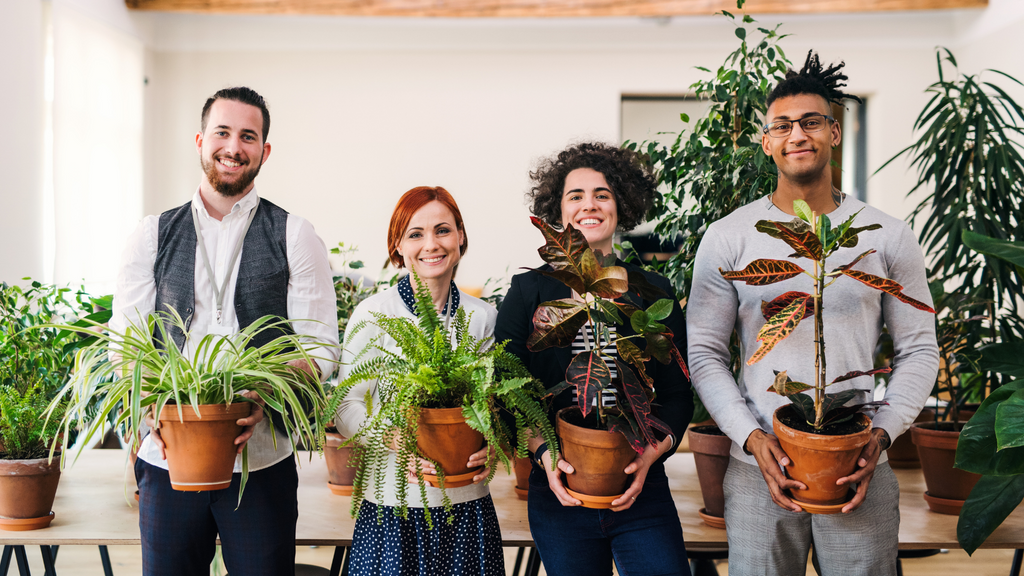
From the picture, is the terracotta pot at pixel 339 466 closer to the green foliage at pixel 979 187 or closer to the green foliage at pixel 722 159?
the green foliage at pixel 722 159

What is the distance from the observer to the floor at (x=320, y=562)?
3.34 metres

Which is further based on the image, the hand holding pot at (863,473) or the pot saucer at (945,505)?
A: the pot saucer at (945,505)

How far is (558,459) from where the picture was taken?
1536 millimetres

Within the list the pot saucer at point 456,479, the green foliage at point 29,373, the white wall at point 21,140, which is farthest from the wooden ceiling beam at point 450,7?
the pot saucer at point 456,479

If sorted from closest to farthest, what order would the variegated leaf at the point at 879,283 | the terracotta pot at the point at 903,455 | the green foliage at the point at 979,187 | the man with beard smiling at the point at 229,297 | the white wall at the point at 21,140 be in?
the variegated leaf at the point at 879,283
the man with beard smiling at the point at 229,297
the green foliage at the point at 979,187
the terracotta pot at the point at 903,455
the white wall at the point at 21,140

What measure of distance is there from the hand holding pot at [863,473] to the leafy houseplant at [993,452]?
0.34 m

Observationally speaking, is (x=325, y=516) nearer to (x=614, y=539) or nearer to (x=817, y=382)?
(x=614, y=539)

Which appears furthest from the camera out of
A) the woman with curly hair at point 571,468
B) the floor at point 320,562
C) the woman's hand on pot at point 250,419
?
the floor at point 320,562

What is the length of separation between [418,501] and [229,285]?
2.40ft

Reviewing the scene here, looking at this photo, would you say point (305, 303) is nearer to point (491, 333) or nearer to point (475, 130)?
point (491, 333)

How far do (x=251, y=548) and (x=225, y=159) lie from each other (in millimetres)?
962

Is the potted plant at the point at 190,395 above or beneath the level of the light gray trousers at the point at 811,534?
above

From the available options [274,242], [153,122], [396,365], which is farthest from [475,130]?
[396,365]

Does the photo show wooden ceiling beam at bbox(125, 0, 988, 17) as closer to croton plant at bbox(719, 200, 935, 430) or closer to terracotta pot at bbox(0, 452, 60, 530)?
terracotta pot at bbox(0, 452, 60, 530)
